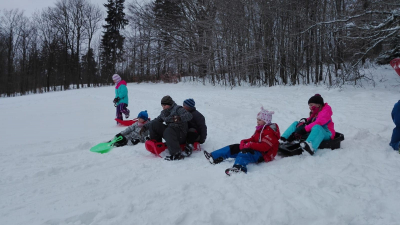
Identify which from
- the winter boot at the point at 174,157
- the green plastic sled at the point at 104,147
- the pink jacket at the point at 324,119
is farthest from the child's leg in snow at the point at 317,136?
the green plastic sled at the point at 104,147

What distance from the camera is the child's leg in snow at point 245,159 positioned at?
317 cm

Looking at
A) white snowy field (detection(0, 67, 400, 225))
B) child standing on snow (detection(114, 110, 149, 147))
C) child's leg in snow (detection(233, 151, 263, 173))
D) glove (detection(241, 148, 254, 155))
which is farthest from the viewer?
child standing on snow (detection(114, 110, 149, 147))

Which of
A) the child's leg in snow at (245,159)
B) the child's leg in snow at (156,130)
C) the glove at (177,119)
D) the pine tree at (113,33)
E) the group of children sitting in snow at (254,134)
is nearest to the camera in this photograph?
the child's leg in snow at (245,159)

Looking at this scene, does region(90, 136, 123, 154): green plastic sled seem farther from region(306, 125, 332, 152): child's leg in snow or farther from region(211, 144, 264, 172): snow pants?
region(306, 125, 332, 152): child's leg in snow

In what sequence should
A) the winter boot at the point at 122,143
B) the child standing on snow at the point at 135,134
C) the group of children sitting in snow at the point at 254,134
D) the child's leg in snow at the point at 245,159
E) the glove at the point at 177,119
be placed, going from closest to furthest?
the child's leg in snow at the point at 245,159
the group of children sitting in snow at the point at 254,134
the glove at the point at 177,119
the winter boot at the point at 122,143
the child standing on snow at the point at 135,134

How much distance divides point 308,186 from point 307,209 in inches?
19.6

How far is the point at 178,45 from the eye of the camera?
822 inches

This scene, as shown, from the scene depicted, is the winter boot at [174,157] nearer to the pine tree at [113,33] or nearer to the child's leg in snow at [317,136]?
the child's leg in snow at [317,136]

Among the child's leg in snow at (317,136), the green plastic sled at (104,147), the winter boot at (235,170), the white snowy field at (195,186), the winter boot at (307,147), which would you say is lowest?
the white snowy field at (195,186)

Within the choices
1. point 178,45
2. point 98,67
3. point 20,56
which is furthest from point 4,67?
point 178,45

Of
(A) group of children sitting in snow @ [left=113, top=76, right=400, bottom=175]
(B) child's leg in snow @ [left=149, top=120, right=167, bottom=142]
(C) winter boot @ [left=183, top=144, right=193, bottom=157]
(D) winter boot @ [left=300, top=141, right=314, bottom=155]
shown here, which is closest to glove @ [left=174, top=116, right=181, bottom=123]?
(A) group of children sitting in snow @ [left=113, top=76, right=400, bottom=175]

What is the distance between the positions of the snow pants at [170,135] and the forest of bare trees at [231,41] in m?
8.14

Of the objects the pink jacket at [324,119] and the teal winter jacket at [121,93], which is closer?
the pink jacket at [324,119]

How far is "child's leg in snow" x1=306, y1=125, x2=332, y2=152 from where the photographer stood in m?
3.66
